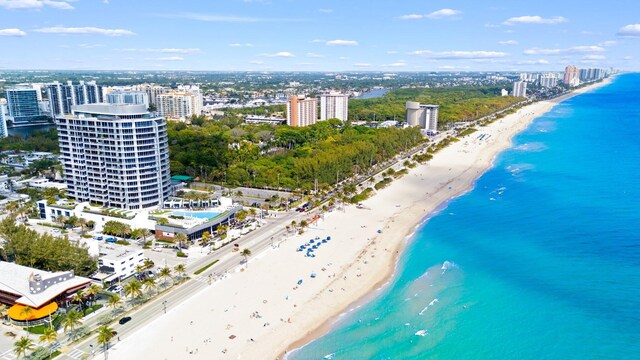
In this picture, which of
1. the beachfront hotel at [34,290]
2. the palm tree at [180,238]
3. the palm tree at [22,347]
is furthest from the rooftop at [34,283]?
the palm tree at [180,238]

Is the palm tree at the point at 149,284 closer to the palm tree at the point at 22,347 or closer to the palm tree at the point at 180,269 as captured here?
the palm tree at the point at 180,269

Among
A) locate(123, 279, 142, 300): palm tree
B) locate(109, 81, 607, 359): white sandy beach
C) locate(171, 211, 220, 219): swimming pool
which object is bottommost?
locate(109, 81, 607, 359): white sandy beach

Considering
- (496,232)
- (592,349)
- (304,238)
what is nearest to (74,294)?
(304,238)

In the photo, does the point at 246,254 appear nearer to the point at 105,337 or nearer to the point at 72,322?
the point at 105,337

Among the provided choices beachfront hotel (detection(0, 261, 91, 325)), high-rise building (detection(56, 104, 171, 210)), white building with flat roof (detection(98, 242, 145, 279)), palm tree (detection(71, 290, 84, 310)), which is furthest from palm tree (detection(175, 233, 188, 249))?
palm tree (detection(71, 290, 84, 310))

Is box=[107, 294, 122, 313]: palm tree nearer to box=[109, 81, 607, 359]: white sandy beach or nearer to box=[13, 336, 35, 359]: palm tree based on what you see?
box=[109, 81, 607, 359]: white sandy beach

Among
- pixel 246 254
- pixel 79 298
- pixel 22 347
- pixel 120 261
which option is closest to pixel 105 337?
pixel 22 347
